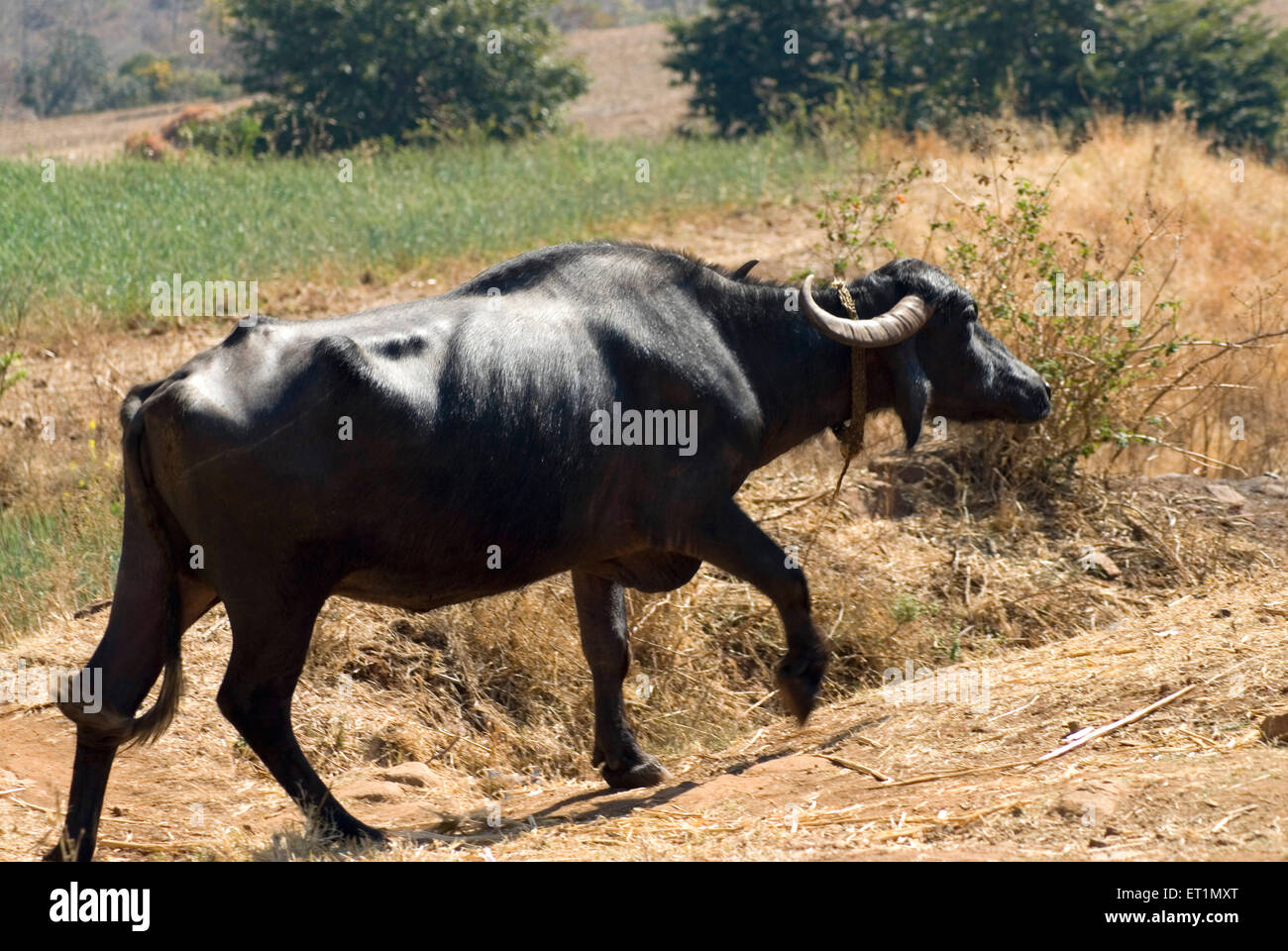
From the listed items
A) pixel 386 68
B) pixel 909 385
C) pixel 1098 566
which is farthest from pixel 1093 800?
pixel 386 68

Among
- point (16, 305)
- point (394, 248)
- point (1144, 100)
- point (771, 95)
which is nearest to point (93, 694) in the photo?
point (16, 305)

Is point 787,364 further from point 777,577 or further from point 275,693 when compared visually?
point 275,693

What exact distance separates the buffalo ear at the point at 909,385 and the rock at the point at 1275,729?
170 centimetres

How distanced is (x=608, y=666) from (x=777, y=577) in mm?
1038

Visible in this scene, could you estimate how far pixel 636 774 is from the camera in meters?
6.32

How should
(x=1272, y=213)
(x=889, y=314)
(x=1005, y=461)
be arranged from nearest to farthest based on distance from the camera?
(x=889, y=314), (x=1005, y=461), (x=1272, y=213)

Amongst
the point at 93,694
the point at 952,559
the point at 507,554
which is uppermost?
the point at 507,554

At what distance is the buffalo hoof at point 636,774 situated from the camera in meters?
6.31

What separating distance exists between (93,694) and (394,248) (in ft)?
35.3

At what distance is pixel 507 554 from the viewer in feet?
17.7

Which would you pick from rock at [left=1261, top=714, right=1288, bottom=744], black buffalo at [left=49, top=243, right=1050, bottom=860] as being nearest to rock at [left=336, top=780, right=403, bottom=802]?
black buffalo at [left=49, top=243, right=1050, bottom=860]

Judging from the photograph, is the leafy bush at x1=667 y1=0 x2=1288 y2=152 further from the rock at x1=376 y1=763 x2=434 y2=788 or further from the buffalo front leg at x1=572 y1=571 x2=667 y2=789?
the rock at x1=376 y1=763 x2=434 y2=788

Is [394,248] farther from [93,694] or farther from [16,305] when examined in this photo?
[93,694]

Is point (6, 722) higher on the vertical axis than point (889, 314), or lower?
lower
